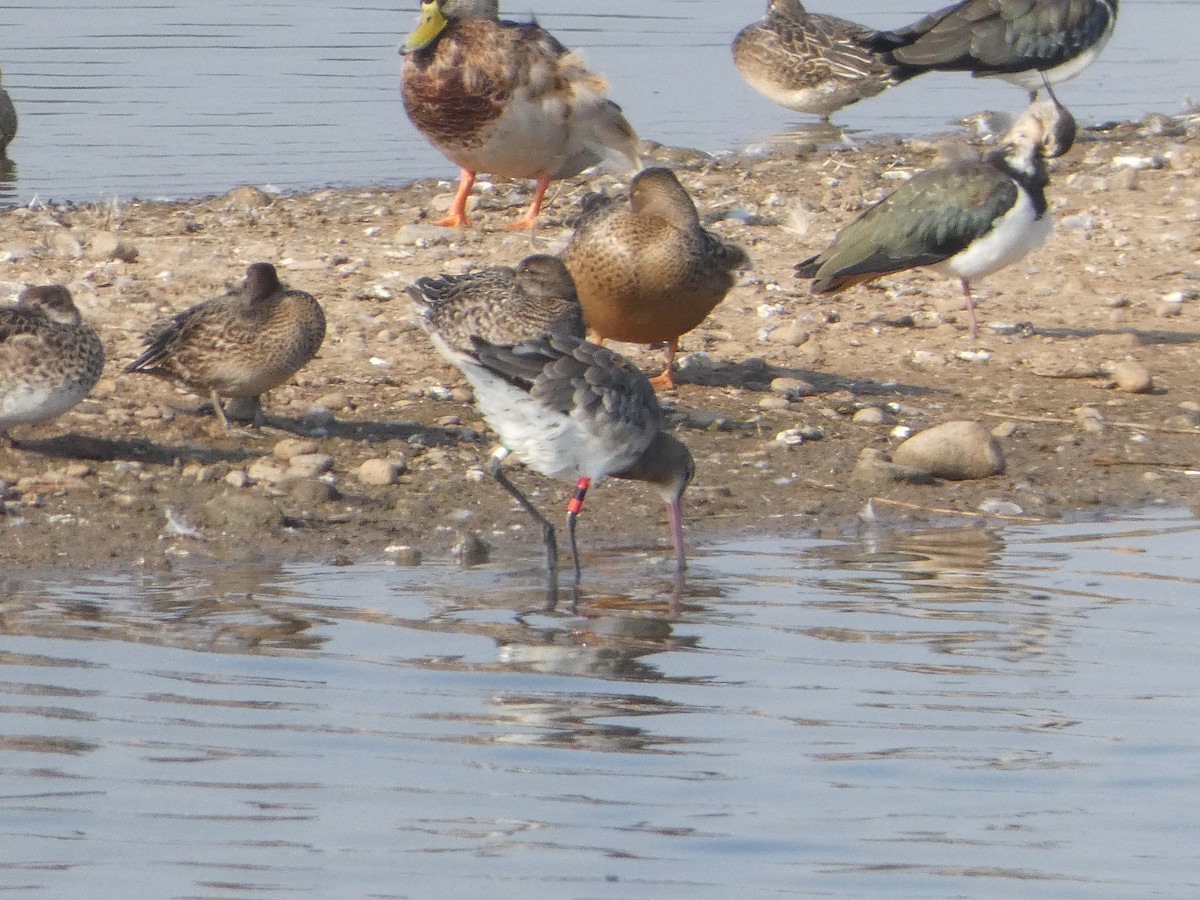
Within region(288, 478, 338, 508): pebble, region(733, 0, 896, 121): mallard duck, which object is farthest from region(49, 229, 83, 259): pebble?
region(733, 0, 896, 121): mallard duck

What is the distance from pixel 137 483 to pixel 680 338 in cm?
302

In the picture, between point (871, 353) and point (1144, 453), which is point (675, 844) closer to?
point (1144, 453)

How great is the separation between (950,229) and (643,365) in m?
1.56

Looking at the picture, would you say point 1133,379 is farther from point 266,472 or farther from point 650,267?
point 266,472

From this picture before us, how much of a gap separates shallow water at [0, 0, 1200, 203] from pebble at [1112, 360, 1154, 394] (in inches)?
208

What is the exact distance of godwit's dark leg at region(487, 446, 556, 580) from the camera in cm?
668

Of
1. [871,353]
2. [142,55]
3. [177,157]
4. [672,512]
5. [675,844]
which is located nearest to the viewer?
[675,844]

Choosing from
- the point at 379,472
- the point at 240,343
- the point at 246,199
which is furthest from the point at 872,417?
the point at 246,199

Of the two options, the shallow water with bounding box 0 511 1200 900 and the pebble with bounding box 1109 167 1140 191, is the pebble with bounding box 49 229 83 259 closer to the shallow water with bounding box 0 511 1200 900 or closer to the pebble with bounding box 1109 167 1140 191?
the shallow water with bounding box 0 511 1200 900

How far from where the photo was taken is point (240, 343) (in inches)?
297

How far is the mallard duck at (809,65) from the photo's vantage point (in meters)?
15.1

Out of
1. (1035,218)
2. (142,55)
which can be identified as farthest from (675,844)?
(142,55)

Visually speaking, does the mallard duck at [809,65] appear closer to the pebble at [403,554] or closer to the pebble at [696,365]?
the pebble at [696,365]

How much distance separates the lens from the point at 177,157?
13.5 m
